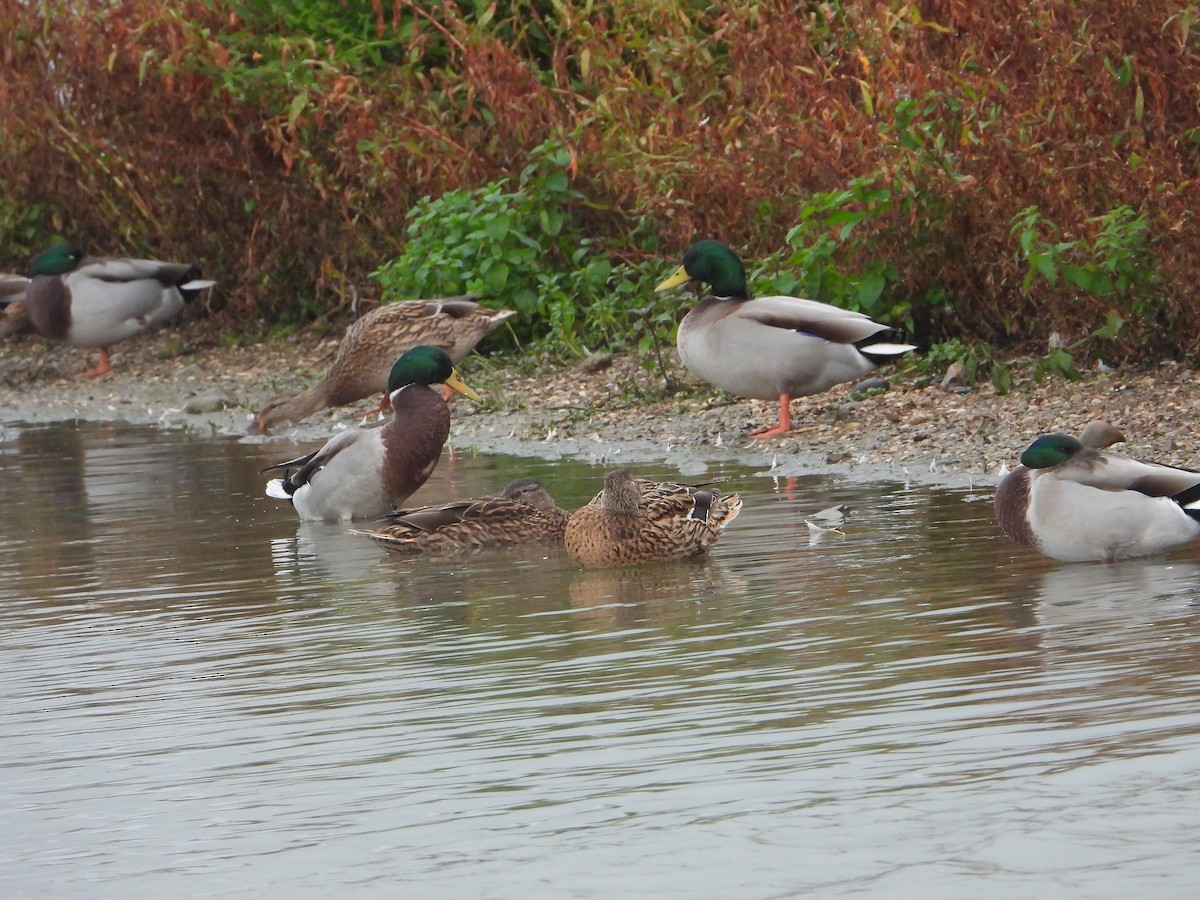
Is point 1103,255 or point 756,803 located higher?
point 1103,255

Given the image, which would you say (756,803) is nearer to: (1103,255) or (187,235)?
(1103,255)

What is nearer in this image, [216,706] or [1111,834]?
[1111,834]

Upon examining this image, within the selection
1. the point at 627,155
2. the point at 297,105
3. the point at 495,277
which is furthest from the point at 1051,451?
the point at 297,105

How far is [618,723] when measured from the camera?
14.3 feet

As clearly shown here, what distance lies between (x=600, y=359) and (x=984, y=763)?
7955mm

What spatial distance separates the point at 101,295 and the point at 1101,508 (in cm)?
987

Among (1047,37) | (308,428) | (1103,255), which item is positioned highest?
(1047,37)

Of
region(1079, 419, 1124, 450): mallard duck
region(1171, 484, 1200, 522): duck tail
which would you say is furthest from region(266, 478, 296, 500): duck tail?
region(1171, 484, 1200, 522): duck tail

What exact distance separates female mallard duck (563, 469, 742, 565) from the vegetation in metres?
3.00

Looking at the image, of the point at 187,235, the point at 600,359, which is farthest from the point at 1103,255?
the point at 187,235

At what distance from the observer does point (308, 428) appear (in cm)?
1172

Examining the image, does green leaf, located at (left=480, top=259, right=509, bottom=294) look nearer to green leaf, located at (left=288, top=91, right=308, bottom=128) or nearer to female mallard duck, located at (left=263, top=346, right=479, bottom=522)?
green leaf, located at (left=288, top=91, right=308, bottom=128)

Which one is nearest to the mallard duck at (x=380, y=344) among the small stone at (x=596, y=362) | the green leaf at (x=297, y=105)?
the small stone at (x=596, y=362)

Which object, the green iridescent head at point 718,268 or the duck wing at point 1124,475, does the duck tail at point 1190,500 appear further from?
the green iridescent head at point 718,268
